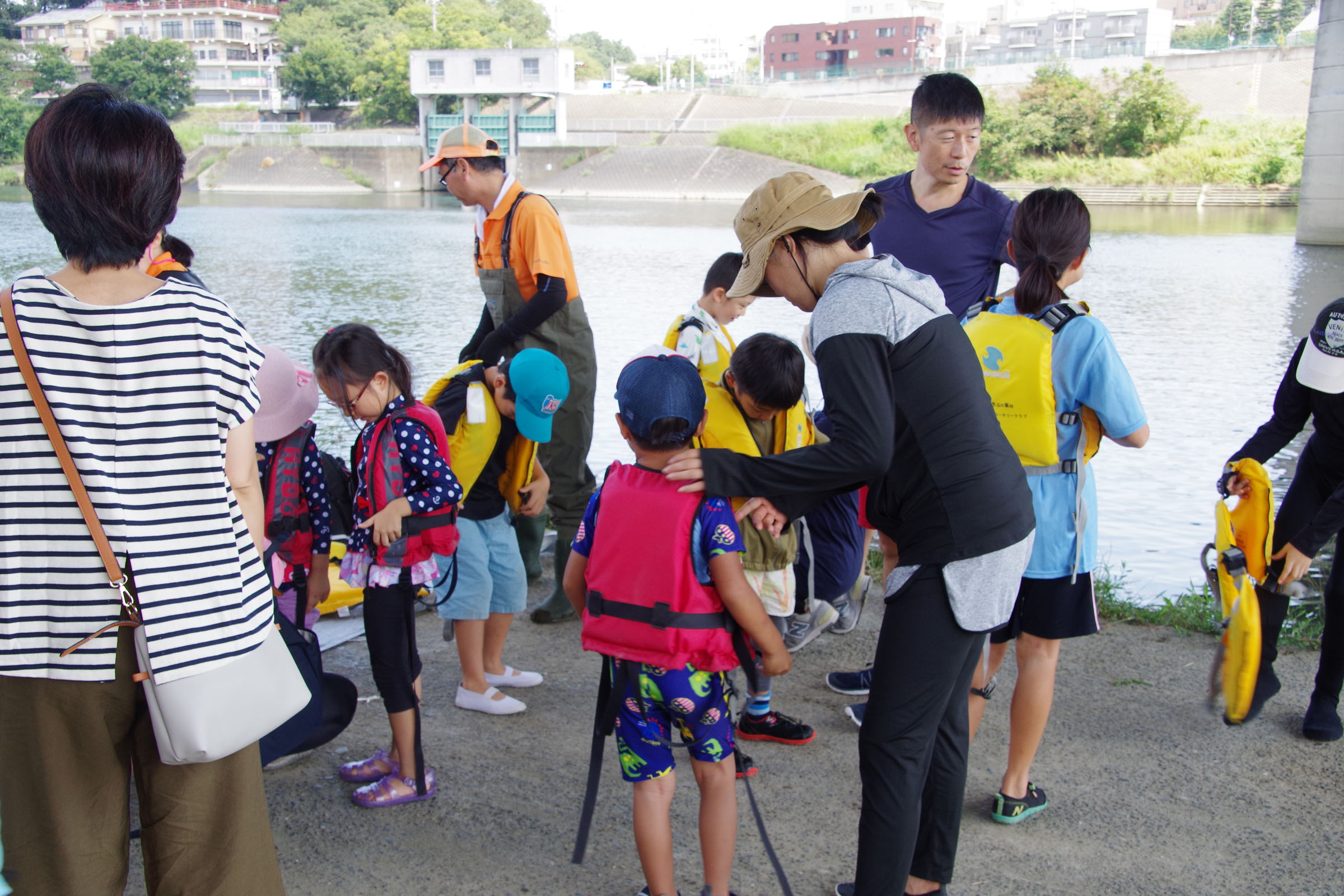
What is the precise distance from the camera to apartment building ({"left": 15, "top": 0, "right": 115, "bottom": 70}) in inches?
2088

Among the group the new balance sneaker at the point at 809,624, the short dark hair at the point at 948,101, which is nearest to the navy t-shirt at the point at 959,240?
the short dark hair at the point at 948,101

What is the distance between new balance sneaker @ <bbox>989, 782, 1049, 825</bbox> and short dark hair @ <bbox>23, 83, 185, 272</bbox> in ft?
8.29

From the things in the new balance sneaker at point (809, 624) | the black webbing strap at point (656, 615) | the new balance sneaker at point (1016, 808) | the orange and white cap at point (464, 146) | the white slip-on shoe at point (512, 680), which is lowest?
the white slip-on shoe at point (512, 680)

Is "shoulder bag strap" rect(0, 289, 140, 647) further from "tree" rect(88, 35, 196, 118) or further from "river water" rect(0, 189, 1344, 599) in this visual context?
"tree" rect(88, 35, 196, 118)

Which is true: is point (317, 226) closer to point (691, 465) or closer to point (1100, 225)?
point (1100, 225)

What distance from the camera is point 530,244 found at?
413 centimetres

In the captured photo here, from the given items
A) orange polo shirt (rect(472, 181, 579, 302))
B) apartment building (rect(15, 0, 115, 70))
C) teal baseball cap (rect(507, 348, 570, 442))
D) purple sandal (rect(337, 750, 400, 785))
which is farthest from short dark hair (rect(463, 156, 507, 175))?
apartment building (rect(15, 0, 115, 70))

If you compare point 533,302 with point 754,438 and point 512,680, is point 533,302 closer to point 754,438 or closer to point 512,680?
point 754,438

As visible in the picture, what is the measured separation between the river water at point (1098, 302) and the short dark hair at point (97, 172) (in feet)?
16.3

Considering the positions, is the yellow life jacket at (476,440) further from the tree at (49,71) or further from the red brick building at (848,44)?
the red brick building at (848,44)

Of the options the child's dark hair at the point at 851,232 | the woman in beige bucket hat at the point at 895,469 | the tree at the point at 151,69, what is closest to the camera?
the woman in beige bucket hat at the point at 895,469

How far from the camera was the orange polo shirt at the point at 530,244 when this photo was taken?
13.5ft

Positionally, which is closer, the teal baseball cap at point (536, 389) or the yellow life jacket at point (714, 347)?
the teal baseball cap at point (536, 389)

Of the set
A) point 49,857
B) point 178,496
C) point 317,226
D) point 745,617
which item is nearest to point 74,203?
point 178,496
